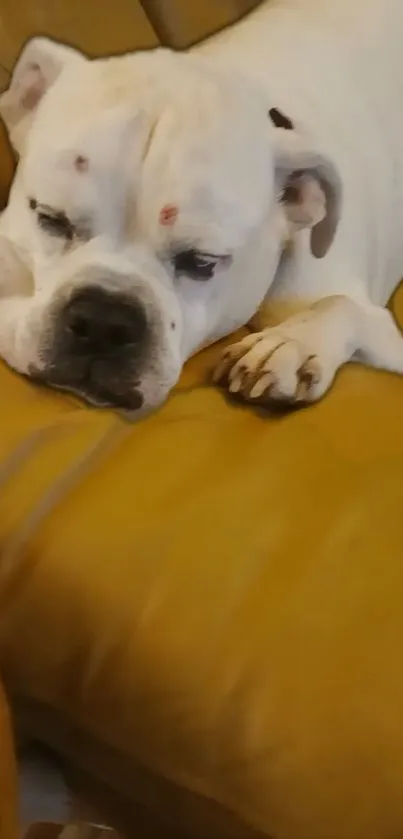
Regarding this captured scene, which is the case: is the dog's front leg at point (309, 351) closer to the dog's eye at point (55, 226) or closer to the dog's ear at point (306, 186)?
the dog's ear at point (306, 186)

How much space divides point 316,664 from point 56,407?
0.38 m

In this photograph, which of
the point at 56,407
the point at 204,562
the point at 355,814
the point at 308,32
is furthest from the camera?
the point at 308,32

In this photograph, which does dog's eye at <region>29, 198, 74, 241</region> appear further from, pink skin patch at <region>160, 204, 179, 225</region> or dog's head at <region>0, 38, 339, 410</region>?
pink skin patch at <region>160, 204, 179, 225</region>

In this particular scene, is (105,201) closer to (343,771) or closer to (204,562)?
(204,562)

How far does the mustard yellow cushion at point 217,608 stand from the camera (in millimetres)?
764

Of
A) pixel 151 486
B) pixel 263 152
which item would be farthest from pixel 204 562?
pixel 263 152

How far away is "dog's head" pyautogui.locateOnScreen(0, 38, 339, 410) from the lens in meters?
1.09

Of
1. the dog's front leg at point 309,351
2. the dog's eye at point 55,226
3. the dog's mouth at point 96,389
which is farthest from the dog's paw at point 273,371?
the dog's eye at point 55,226

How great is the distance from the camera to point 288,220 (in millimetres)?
1321

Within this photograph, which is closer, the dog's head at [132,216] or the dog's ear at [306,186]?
the dog's head at [132,216]

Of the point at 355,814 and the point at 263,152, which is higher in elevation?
the point at 263,152

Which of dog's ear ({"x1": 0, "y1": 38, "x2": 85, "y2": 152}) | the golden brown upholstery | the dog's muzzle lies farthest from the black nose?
the golden brown upholstery

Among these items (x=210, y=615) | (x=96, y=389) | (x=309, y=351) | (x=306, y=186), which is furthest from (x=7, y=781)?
(x=306, y=186)

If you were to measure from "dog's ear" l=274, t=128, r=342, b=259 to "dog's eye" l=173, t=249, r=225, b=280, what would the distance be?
179 mm
